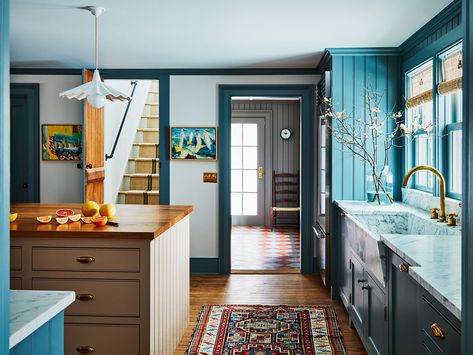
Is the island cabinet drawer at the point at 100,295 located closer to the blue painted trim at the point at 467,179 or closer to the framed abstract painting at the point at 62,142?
the blue painted trim at the point at 467,179

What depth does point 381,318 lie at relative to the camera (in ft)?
10.3

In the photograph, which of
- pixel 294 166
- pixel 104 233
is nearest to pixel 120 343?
pixel 104 233

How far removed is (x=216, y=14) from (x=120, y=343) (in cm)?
240

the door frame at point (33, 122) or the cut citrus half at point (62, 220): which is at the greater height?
the door frame at point (33, 122)

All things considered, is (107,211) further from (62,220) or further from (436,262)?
(436,262)

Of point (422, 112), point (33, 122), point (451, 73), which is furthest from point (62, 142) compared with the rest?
point (451, 73)

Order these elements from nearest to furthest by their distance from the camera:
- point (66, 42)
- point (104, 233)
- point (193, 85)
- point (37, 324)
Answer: point (37, 324) < point (104, 233) < point (66, 42) < point (193, 85)

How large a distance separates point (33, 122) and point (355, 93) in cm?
379

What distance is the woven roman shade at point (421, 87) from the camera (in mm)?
4395

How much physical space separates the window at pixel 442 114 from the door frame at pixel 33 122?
4.26 metres

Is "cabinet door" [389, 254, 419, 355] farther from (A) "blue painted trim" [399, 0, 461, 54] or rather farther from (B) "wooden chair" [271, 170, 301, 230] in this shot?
(B) "wooden chair" [271, 170, 301, 230]

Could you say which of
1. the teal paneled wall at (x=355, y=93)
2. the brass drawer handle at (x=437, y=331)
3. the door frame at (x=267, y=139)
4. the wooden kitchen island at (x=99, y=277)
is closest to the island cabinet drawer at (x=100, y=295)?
the wooden kitchen island at (x=99, y=277)

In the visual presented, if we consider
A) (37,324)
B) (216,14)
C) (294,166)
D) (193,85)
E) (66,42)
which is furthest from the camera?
(294,166)

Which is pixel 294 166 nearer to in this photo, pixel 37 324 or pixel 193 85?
pixel 193 85
